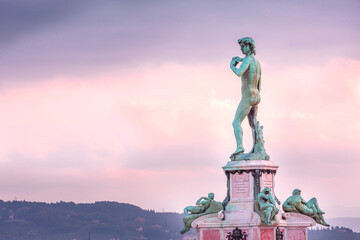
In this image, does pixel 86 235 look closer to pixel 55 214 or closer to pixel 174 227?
pixel 55 214

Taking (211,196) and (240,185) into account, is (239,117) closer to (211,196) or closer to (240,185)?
(240,185)

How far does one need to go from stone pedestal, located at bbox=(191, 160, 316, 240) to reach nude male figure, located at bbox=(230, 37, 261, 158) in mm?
1195

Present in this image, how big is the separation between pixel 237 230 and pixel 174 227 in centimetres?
10040

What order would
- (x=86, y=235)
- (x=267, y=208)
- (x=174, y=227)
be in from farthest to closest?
(x=86, y=235) → (x=174, y=227) → (x=267, y=208)

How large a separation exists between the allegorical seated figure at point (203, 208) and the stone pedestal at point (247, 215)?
0.91ft

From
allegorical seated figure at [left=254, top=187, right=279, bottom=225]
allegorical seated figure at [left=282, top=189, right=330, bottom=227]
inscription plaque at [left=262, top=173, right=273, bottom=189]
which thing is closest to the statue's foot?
inscription plaque at [left=262, top=173, right=273, bottom=189]

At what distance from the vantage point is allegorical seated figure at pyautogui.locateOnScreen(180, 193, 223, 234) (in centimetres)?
4531

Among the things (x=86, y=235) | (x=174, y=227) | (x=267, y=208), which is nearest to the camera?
(x=267, y=208)

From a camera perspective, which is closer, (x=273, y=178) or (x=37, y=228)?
(x=273, y=178)

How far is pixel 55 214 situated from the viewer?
164375 mm

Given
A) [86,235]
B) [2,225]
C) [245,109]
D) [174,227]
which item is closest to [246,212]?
[245,109]

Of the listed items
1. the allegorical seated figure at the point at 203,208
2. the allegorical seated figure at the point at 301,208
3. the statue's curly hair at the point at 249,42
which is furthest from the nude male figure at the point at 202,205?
the statue's curly hair at the point at 249,42

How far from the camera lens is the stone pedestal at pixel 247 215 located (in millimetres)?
44219

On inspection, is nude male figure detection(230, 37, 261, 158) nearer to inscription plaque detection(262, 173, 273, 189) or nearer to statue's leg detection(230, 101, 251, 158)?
statue's leg detection(230, 101, 251, 158)
